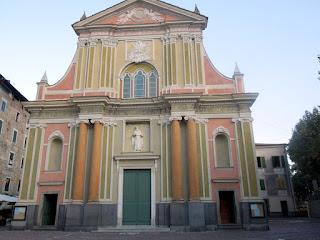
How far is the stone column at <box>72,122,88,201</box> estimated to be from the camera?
58.1 feet

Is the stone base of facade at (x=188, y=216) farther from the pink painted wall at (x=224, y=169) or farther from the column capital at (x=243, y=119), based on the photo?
the column capital at (x=243, y=119)

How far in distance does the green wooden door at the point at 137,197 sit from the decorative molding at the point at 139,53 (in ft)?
25.2

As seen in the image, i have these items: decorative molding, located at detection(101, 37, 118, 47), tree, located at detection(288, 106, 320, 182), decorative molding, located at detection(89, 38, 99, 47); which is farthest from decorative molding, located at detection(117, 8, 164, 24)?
tree, located at detection(288, 106, 320, 182)

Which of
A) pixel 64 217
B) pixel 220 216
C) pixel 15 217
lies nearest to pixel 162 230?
pixel 220 216

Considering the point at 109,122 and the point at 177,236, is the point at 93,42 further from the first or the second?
the point at 177,236

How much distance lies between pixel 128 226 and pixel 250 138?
28.7ft

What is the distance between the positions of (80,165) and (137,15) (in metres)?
11.5

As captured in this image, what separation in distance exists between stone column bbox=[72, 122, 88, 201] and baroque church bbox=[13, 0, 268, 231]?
6cm

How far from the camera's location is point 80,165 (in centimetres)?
1820

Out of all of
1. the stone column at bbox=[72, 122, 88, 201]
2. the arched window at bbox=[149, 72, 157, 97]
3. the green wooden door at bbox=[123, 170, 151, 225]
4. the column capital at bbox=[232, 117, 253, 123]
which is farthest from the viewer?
the arched window at bbox=[149, 72, 157, 97]

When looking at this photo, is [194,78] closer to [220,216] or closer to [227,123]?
[227,123]

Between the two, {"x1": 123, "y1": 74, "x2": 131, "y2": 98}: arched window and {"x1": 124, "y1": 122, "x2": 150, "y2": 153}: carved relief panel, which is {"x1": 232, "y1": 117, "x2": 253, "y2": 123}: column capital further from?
{"x1": 123, "y1": 74, "x2": 131, "y2": 98}: arched window

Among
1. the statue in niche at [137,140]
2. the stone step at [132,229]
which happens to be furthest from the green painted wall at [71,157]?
the statue in niche at [137,140]

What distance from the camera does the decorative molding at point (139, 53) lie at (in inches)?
838
